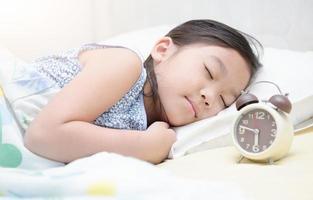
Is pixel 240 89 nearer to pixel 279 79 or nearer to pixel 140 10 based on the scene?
pixel 279 79

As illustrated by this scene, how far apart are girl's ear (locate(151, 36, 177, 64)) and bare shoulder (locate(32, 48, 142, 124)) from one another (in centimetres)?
15

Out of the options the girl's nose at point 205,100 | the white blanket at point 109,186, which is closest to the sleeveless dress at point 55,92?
the girl's nose at point 205,100

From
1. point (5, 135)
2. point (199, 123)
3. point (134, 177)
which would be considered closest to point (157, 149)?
point (199, 123)

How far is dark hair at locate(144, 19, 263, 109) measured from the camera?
4.04 feet

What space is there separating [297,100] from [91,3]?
0.86 metres

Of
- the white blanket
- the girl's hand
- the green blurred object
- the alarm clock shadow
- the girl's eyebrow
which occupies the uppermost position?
the white blanket

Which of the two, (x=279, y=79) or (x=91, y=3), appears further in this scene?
(x=91, y=3)

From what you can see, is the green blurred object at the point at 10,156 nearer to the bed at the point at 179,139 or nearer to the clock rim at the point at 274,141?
the bed at the point at 179,139

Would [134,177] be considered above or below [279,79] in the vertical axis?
above

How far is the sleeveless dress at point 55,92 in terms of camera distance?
1.04 m

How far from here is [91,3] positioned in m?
1.71

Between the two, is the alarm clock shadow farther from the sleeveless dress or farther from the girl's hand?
the sleeveless dress

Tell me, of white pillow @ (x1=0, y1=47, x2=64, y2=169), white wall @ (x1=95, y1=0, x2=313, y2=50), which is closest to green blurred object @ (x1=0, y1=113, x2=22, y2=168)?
white pillow @ (x1=0, y1=47, x2=64, y2=169)

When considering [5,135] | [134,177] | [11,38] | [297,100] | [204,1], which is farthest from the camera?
[204,1]
